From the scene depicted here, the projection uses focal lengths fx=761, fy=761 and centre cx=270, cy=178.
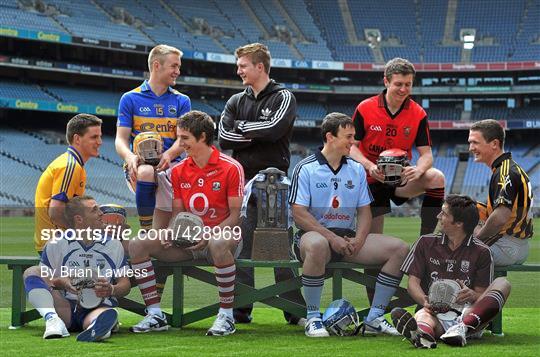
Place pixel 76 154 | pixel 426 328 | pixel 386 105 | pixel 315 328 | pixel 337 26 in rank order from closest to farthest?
pixel 426 328 → pixel 315 328 → pixel 76 154 → pixel 386 105 → pixel 337 26

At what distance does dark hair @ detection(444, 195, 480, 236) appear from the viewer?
5191 millimetres

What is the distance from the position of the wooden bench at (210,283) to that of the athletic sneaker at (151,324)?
205 mm

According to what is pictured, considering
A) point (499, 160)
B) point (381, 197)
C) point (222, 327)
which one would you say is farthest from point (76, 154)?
point (499, 160)

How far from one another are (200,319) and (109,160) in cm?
3345

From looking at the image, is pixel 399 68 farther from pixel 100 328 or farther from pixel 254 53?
pixel 100 328

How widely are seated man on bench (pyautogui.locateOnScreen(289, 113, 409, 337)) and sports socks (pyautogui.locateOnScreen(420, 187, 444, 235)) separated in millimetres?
554

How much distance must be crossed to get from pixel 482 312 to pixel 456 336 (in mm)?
301

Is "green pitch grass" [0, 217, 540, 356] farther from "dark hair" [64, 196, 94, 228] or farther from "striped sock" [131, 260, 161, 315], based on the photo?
"dark hair" [64, 196, 94, 228]

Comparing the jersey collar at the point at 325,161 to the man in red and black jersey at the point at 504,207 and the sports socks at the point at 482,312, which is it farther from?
the sports socks at the point at 482,312

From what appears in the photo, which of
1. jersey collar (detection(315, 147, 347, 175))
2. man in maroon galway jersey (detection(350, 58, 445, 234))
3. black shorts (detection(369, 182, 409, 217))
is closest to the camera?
jersey collar (detection(315, 147, 347, 175))

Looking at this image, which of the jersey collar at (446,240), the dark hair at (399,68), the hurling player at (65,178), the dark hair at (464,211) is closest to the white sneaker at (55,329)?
the hurling player at (65,178)

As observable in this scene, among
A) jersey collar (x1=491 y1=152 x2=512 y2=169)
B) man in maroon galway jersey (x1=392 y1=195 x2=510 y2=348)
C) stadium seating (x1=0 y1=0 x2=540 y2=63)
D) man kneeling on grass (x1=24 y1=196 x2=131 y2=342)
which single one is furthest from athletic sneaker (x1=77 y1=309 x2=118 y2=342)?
stadium seating (x1=0 y1=0 x2=540 y2=63)

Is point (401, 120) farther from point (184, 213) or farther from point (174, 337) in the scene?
point (174, 337)

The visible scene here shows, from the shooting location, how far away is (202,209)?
550cm
